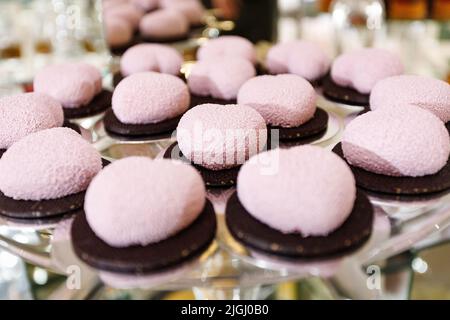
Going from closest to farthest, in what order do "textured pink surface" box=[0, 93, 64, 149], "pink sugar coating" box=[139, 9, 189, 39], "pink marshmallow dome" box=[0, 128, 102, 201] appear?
"pink marshmallow dome" box=[0, 128, 102, 201] → "textured pink surface" box=[0, 93, 64, 149] → "pink sugar coating" box=[139, 9, 189, 39]

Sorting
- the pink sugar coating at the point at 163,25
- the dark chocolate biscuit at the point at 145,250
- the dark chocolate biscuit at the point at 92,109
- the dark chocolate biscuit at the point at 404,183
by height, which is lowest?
the dark chocolate biscuit at the point at 92,109

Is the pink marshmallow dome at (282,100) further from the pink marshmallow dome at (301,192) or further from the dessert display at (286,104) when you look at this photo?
the pink marshmallow dome at (301,192)

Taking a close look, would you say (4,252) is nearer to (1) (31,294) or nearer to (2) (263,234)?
(1) (31,294)

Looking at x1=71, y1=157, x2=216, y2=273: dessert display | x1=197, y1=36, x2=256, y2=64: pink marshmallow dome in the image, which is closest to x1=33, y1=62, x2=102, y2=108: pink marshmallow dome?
x1=197, y1=36, x2=256, y2=64: pink marshmallow dome

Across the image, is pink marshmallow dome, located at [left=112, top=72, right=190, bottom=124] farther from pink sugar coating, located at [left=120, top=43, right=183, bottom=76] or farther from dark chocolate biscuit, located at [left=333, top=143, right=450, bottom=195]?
dark chocolate biscuit, located at [left=333, top=143, right=450, bottom=195]

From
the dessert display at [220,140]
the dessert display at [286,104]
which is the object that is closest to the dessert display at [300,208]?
the dessert display at [220,140]
